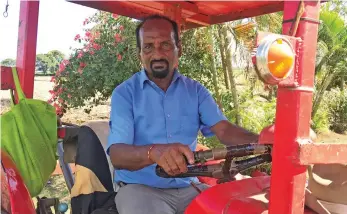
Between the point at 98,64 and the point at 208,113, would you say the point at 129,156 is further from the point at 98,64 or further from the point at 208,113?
the point at 98,64

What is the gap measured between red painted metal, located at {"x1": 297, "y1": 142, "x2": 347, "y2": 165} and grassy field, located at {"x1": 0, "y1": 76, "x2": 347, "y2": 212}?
4.88 ft

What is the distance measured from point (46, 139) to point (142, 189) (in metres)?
0.57

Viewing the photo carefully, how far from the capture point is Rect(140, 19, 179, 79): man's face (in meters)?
2.34

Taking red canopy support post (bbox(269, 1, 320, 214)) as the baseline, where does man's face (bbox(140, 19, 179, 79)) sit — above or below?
above

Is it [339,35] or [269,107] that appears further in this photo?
[339,35]

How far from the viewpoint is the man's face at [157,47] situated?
2.34 metres

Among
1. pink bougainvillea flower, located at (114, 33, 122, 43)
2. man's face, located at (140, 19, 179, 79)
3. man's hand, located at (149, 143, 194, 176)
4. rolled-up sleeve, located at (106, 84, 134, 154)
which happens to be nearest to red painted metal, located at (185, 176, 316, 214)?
man's hand, located at (149, 143, 194, 176)

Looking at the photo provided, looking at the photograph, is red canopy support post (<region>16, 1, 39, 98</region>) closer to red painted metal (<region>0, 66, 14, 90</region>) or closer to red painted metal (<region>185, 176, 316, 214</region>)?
red painted metal (<region>0, 66, 14, 90</region>)

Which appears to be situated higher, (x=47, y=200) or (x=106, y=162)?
(x=106, y=162)

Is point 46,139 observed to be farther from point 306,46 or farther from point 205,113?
point 306,46

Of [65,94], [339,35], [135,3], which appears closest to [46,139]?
[135,3]

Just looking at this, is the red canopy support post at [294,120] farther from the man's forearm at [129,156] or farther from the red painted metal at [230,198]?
the man's forearm at [129,156]

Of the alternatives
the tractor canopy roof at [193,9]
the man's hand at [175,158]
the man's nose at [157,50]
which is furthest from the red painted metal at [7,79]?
the man's hand at [175,158]

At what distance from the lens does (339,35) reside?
10.7 m
